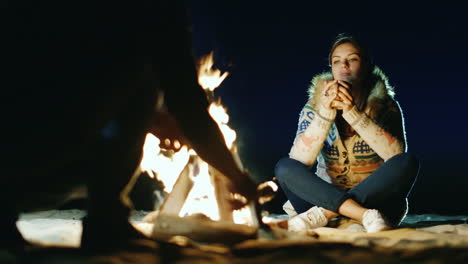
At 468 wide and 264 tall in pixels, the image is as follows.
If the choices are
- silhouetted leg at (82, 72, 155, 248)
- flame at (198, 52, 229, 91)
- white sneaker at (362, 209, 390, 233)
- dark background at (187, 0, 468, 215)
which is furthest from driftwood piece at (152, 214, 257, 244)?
dark background at (187, 0, 468, 215)

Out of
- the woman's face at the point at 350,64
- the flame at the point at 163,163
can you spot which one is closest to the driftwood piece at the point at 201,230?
the flame at the point at 163,163

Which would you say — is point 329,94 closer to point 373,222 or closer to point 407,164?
point 407,164

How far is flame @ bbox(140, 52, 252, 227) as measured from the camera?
2852 millimetres

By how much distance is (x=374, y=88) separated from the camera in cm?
341

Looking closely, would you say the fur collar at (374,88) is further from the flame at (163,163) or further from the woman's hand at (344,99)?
the flame at (163,163)

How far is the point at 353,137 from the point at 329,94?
20.2 inches

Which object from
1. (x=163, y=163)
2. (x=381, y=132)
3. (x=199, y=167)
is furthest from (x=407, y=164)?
(x=163, y=163)

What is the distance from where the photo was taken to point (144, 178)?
7.59 metres

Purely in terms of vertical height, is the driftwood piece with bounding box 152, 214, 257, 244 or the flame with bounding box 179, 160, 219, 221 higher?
the flame with bounding box 179, 160, 219, 221

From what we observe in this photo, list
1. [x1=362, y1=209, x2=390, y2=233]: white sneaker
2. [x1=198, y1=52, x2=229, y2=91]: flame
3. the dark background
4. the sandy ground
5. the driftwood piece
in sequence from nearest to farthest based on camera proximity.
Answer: the sandy ground → the driftwood piece → [x1=362, y1=209, x2=390, y2=233]: white sneaker → [x1=198, y1=52, x2=229, y2=91]: flame → the dark background

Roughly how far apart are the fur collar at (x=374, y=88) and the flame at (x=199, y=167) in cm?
108

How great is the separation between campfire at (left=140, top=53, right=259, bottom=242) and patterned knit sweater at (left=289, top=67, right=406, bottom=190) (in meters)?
0.83

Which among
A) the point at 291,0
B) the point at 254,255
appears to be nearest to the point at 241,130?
the point at 291,0

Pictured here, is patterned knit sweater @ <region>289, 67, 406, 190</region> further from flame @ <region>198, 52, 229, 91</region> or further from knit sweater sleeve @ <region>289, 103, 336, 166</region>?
flame @ <region>198, 52, 229, 91</region>
